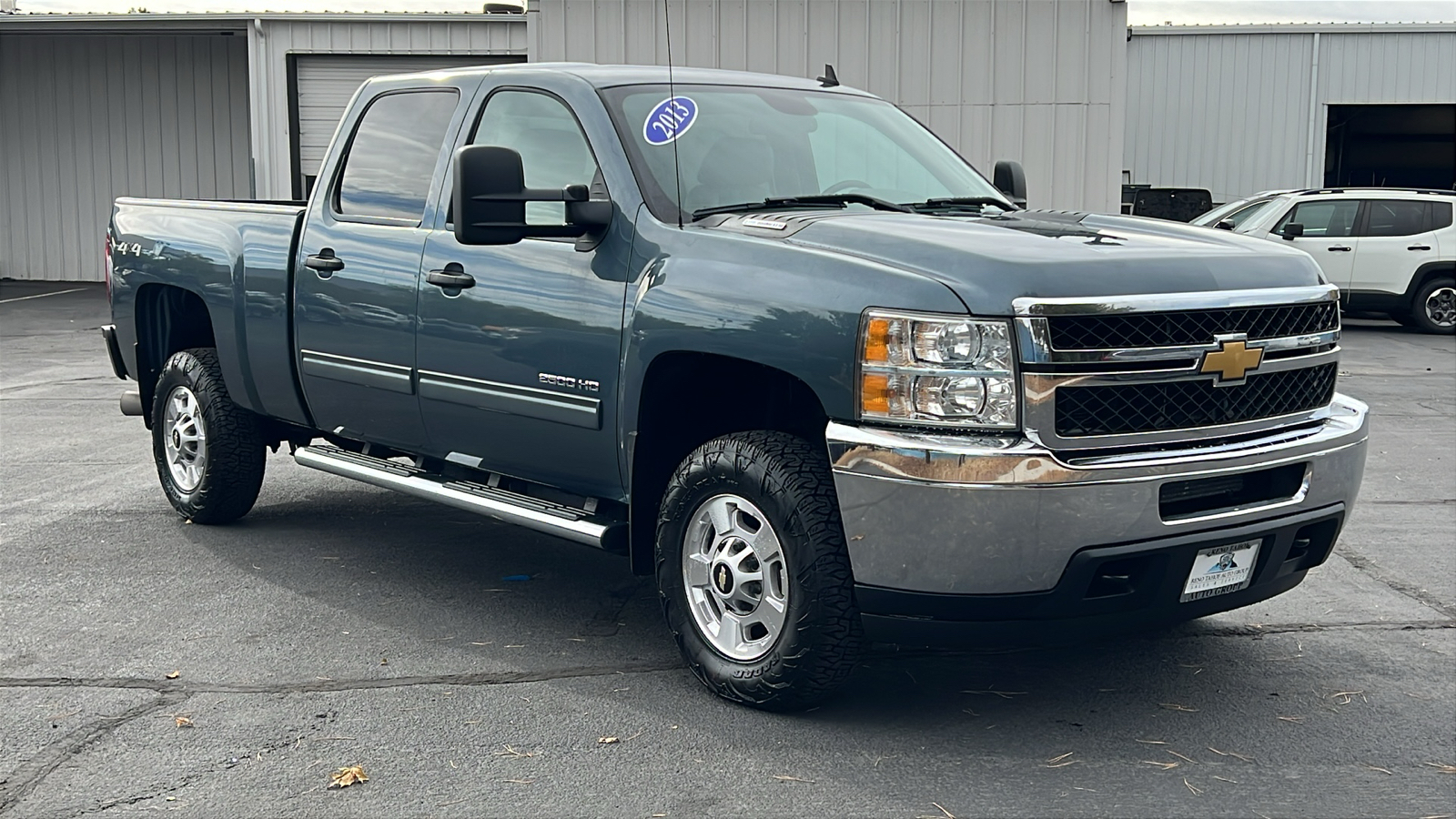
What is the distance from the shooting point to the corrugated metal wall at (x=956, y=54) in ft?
61.4

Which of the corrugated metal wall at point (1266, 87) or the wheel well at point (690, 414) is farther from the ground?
the corrugated metal wall at point (1266, 87)

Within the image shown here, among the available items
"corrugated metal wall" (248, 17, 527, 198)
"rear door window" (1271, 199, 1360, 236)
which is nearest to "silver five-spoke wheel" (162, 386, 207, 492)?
"corrugated metal wall" (248, 17, 527, 198)

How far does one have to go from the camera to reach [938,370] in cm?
396

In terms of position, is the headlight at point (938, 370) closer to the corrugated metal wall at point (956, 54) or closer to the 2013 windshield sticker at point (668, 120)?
the 2013 windshield sticker at point (668, 120)

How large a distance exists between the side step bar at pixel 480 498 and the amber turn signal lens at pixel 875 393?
1.25 meters

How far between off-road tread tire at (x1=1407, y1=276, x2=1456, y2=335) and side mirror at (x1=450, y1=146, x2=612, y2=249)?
15.7m

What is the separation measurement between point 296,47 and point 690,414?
57.0 feet

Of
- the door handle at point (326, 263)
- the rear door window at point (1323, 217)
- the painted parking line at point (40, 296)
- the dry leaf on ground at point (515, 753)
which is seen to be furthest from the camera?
the painted parking line at point (40, 296)

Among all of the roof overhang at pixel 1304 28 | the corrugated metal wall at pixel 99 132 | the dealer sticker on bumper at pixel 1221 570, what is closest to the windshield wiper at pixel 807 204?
the dealer sticker on bumper at pixel 1221 570

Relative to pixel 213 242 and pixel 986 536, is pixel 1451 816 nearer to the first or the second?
pixel 986 536

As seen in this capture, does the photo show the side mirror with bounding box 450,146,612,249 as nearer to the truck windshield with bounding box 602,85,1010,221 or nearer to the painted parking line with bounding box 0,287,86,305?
the truck windshield with bounding box 602,85,1010,221

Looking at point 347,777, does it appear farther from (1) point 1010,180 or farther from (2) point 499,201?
(1) point 1010,180

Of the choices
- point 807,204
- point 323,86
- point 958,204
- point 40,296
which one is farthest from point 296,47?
point 807,204

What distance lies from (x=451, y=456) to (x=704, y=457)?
1.47 metres
